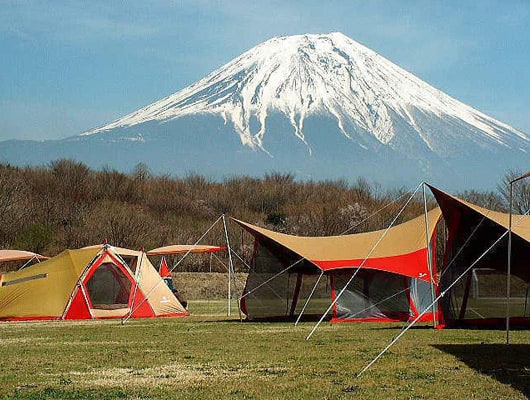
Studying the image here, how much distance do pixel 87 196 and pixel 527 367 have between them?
43.9m

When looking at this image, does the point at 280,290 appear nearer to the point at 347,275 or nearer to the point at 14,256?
the point at 347,275

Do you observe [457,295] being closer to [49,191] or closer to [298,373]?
[298,373]

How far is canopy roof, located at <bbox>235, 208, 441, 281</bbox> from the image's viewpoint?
18.6m

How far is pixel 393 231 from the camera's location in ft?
65.0

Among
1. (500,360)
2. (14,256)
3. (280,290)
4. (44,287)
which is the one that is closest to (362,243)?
(280,290)

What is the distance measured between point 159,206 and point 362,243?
35.9m

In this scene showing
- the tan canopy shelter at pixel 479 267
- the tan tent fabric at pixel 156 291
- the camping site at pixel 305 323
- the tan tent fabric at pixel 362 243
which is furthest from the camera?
the tan tent fabric at pixel 156 291

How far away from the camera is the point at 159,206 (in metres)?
55.0

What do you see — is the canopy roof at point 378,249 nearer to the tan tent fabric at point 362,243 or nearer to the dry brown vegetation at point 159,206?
the tan tent fabric at point 362,243

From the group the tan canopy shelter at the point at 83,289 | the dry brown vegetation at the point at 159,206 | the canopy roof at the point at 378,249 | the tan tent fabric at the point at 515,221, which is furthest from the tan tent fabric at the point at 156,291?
the dry brown vegetation at the point at 159,206

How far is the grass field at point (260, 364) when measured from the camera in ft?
29.0

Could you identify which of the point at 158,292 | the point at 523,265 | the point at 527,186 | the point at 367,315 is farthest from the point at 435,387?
the point at 527,186

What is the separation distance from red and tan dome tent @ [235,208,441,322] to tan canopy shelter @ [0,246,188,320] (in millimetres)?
2705

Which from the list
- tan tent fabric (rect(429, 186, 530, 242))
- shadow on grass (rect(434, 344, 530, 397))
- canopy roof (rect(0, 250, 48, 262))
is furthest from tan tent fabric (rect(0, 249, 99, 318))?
shadow on grass (rect(434, 344, 530, 397))
